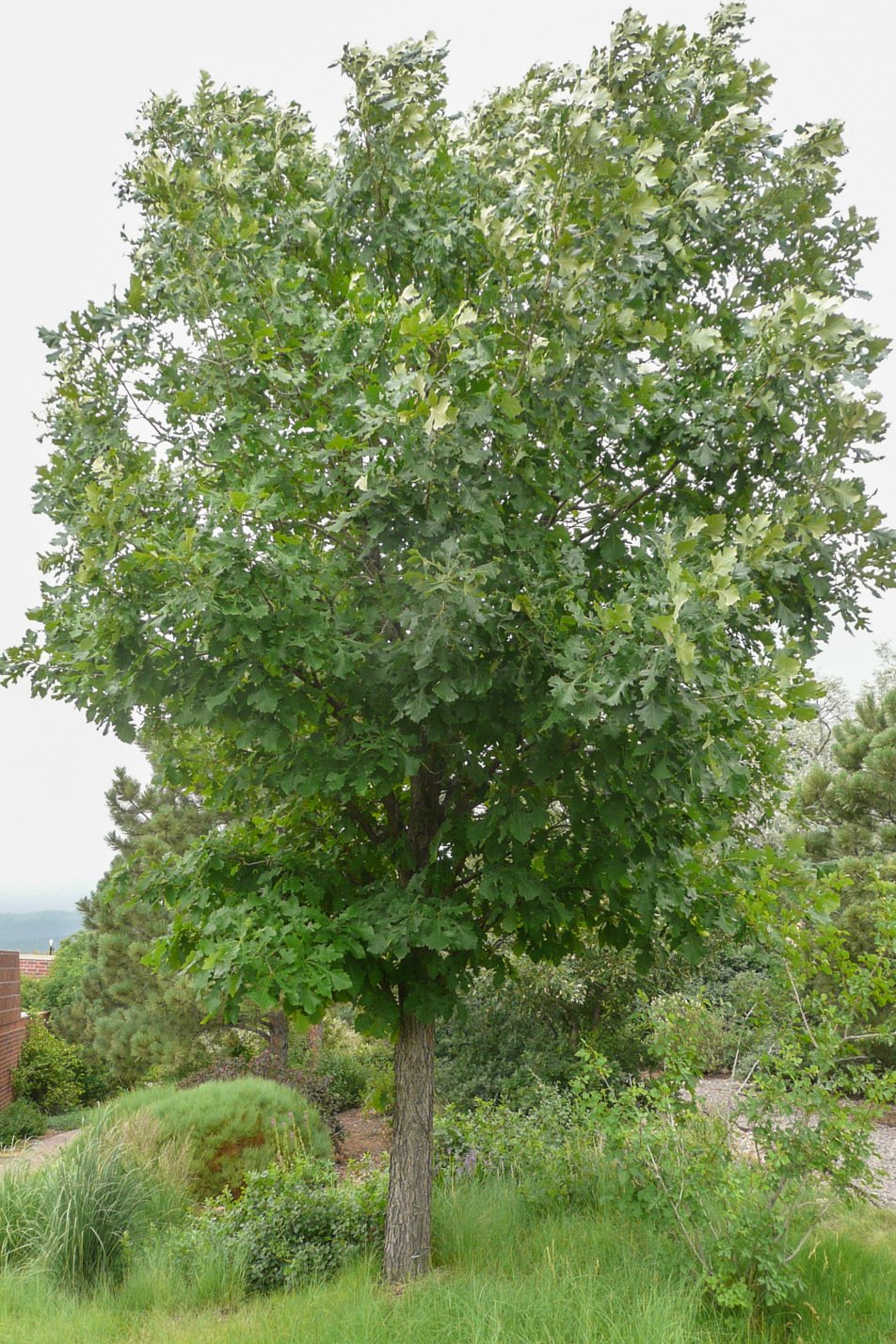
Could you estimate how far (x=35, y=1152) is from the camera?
448 inches

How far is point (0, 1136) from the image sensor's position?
14648 mm

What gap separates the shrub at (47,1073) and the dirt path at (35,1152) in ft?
5.39

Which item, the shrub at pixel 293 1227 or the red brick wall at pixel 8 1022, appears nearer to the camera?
the shrub at pixel 293 1227

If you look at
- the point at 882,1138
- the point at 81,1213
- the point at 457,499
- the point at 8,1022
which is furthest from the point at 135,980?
the point at 457,499

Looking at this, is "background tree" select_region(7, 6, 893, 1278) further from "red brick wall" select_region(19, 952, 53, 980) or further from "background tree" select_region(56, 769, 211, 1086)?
"red brick wall" select_region(19, 952, 53, 980)

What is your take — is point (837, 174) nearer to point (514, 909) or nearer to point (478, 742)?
point (478, 742)

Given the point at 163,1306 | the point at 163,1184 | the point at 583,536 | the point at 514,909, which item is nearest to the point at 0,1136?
the point at 163,1184

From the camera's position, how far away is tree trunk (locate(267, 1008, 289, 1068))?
13.2 m

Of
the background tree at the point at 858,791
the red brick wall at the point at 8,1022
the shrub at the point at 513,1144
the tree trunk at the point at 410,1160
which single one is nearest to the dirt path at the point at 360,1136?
the shrub at the point at 513,1144

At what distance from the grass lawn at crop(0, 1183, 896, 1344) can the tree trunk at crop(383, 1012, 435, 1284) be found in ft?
0.62

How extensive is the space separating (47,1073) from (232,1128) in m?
10.3

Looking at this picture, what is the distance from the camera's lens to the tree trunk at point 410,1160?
211 inches

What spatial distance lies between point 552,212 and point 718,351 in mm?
1068

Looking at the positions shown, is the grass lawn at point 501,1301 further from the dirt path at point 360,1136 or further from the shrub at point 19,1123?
the shrub at point 19,1123
